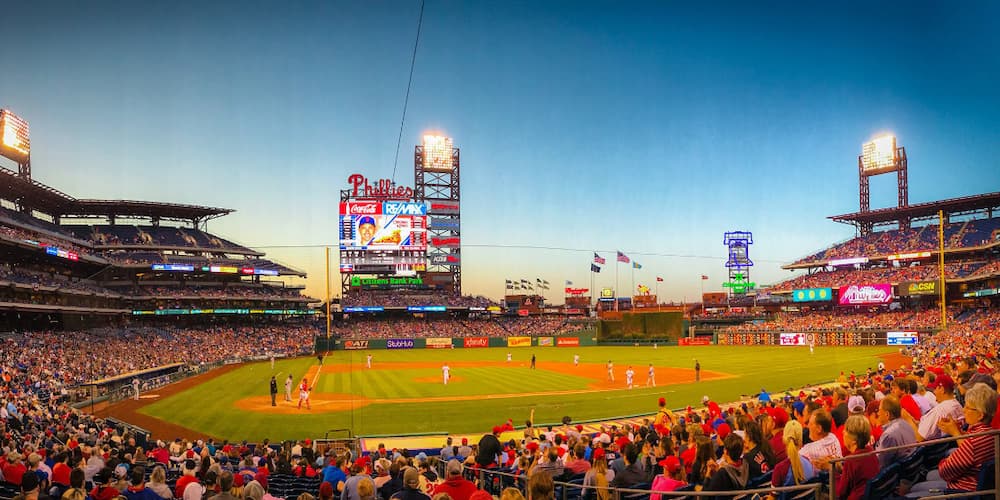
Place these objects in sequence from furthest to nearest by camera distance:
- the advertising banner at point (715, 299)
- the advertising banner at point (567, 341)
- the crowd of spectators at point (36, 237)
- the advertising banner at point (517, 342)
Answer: the advertising banner at point (715, 299)
the advertising banner at point (567, 341)
the advertising banner at point (517, 342)
the crowd of spectators at point (36, 237)

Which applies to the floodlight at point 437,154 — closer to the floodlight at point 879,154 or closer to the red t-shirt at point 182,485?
the floodlight at point 879,154

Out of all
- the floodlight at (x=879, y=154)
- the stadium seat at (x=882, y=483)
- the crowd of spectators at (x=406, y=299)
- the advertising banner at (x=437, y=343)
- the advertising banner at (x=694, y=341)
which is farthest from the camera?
the floodlight at (x=879, y=154)

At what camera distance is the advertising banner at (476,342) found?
7144cm

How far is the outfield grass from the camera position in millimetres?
23328

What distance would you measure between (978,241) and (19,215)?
9349 centimetres

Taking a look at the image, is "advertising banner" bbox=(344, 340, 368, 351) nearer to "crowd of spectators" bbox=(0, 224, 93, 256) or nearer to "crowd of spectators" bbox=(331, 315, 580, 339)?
"crowd of spectators" bbox=(331, 315, 580, 339)

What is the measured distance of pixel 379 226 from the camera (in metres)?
72.7

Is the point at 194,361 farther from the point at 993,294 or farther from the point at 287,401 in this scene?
the point at 993,294

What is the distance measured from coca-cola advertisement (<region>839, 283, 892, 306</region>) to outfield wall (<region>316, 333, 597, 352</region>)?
29677 mm

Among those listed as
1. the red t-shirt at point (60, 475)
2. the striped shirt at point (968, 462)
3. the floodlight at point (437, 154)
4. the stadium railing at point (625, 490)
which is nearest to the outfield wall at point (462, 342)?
the floodlight at point (437, 154)

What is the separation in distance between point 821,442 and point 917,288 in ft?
230

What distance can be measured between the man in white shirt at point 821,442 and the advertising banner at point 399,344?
65.2m

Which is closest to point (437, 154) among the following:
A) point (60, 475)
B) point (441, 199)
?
point (441, 199)

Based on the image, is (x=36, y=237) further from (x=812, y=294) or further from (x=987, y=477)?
(x=812, y=294)
